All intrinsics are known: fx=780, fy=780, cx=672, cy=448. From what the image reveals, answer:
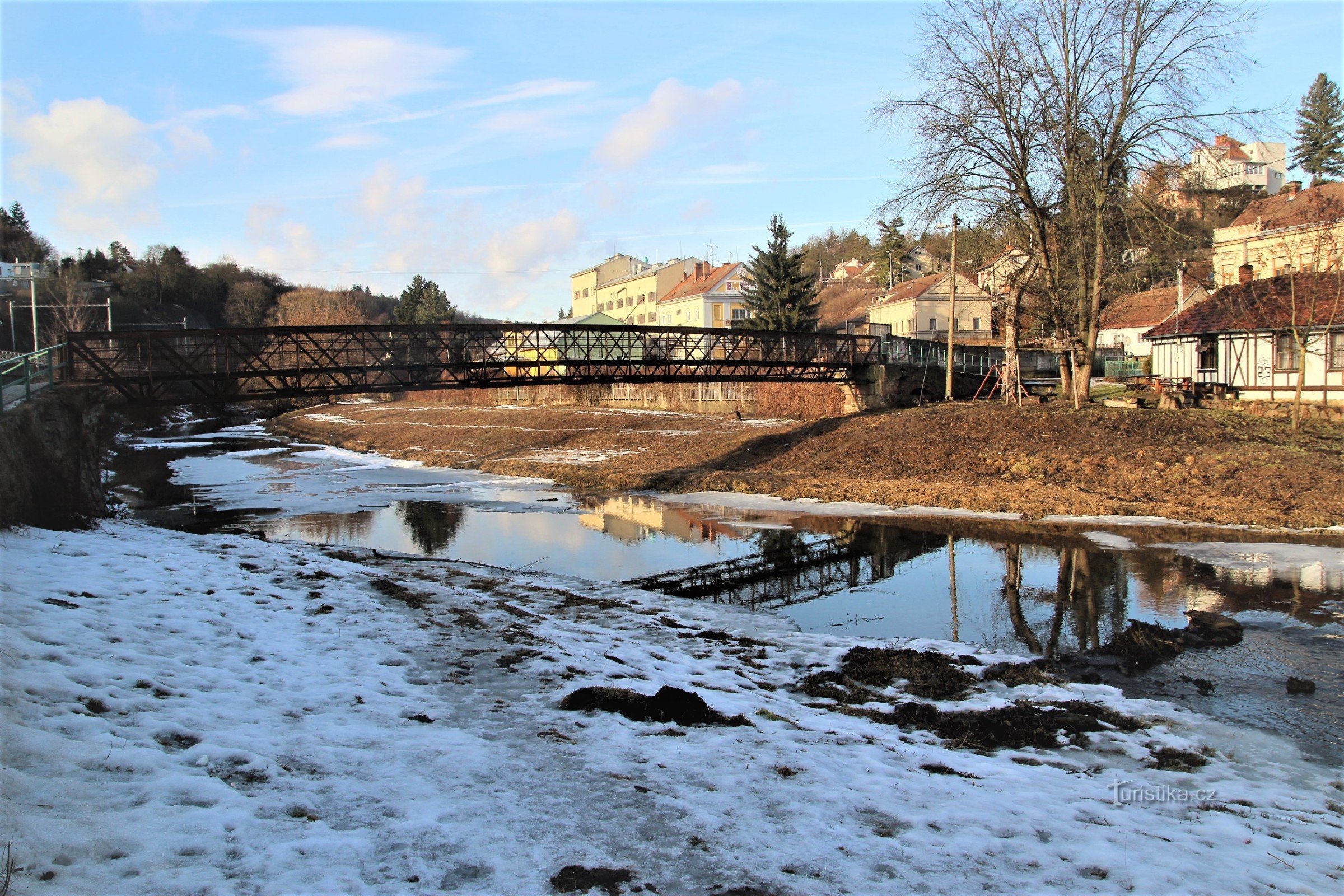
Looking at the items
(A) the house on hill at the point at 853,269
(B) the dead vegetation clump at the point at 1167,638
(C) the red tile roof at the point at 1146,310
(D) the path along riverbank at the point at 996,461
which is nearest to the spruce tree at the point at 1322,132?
(C) the red tile roof at the point at 1146,310

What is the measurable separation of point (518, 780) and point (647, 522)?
55.8ft

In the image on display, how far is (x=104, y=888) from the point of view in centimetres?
416

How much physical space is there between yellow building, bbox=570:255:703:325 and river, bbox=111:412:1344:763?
2594 inches

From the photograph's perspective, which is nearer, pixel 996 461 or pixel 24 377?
pixel 24 377

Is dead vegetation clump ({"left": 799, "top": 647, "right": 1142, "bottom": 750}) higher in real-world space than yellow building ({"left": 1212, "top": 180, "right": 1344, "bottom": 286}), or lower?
lower

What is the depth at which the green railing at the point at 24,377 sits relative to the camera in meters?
16.3

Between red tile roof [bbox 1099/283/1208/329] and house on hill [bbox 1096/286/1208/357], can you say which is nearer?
red tile roof [bbox 1099/283/1208/329]

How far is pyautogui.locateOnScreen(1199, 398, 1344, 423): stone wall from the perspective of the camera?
93.6ft

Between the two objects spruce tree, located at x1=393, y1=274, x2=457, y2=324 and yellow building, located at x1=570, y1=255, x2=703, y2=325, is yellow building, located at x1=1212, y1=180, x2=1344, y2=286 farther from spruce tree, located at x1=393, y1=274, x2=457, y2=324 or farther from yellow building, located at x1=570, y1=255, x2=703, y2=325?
spruce tree, located at x1=393, y1=274, x2=457, y2=324

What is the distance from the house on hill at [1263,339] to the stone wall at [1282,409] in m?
0.74

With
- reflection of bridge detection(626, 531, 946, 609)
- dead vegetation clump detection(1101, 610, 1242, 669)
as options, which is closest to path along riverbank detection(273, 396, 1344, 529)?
reflection of bridge detection(626, 531, 946, 609)

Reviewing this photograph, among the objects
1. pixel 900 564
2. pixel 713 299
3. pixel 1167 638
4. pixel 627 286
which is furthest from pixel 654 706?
pixel 627 286

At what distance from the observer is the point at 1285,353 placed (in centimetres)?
3400

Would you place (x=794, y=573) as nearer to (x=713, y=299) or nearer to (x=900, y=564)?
(x=900, y=564)
